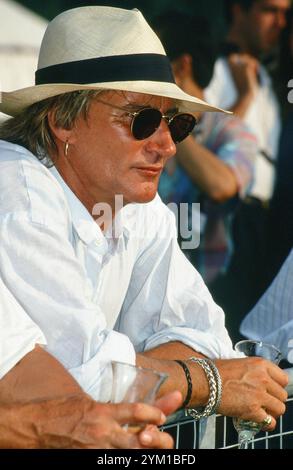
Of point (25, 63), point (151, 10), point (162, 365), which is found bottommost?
point (162, 365)

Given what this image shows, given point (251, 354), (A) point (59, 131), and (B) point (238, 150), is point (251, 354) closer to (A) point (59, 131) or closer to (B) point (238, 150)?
(A) point (59, 131)

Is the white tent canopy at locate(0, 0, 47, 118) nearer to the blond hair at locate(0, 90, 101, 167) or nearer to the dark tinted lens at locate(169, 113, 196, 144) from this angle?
the blond hair at locate(0, 90, 101, 167)

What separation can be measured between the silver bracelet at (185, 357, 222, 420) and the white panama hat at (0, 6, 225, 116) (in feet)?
3.12

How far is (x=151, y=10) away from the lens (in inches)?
263

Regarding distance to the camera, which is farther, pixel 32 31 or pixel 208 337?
pixel 32 31

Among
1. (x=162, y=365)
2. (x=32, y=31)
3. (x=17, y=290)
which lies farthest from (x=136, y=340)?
(x=32, y=31)

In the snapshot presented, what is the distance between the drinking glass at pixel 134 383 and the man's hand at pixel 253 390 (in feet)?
2.32

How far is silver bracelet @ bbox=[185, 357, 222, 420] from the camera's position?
3.02 m

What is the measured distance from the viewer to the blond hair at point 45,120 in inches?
135

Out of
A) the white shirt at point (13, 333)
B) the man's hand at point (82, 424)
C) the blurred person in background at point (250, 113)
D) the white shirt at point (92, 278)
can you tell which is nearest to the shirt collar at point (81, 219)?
the white shirt at point (92, 278)

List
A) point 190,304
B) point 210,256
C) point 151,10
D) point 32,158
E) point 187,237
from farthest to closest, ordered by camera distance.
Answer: point 151,10 < point 210,256 < point 187,237 < point 190,304 < point 32,158

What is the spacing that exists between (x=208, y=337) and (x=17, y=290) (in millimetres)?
812

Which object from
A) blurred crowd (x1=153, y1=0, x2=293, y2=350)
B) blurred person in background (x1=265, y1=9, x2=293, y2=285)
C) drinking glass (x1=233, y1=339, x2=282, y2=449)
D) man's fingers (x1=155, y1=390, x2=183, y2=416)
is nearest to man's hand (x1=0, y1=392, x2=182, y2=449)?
man's fingers (x1=155, y1=390, x2=183, y2=416)
